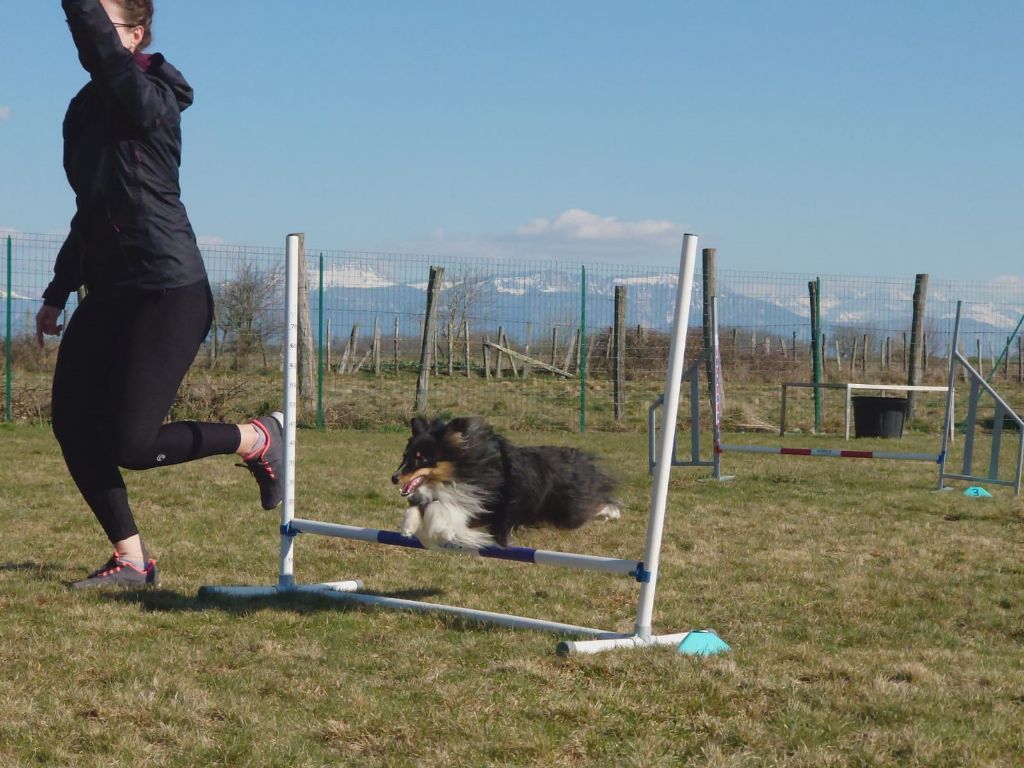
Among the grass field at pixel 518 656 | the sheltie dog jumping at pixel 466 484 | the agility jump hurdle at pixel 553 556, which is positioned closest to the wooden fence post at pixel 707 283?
the grass field at pixel 518 656

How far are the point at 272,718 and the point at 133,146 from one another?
66.1 inches

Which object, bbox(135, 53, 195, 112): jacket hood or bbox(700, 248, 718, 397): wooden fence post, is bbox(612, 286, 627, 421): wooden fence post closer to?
bbox(700, 248, 718, 397): wooden fence post

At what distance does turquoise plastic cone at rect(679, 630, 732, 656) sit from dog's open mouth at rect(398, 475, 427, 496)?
1.39 metres

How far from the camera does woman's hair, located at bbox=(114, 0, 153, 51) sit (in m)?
3.21

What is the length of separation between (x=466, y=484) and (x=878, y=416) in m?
9.78

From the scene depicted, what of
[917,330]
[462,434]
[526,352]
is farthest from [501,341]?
[462,434]

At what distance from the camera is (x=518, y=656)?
123 inches

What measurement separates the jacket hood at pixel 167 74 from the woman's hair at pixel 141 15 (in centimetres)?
5

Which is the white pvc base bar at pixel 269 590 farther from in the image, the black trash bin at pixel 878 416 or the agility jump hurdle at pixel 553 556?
the black trash bin at pixel 878 416

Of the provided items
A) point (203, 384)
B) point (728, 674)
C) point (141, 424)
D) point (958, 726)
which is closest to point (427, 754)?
point (728, 674)

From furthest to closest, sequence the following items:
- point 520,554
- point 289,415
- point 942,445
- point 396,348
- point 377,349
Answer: point 377,349 → point 396,348 → point 942,445 → point 289,415 → point 520,554

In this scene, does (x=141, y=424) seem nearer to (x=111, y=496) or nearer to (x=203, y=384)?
(x=111, y=496)

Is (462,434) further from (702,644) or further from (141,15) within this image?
(141,15)

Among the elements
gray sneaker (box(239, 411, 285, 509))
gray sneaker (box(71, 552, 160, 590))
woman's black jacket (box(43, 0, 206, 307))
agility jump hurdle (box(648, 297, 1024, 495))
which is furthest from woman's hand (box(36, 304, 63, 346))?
agility jump hurdle (box(648, 297, 1024, 495))
